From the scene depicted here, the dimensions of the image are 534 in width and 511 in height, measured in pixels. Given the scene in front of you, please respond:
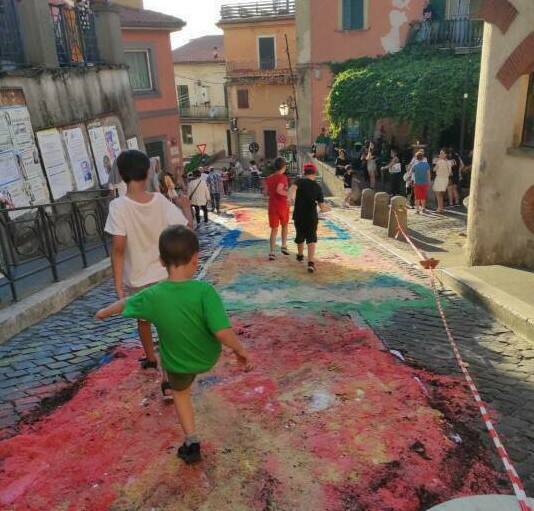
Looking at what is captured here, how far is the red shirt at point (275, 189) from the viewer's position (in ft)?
25.4

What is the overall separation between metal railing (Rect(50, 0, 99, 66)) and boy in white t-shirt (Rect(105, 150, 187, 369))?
875 cm

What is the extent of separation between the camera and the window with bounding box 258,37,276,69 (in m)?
38.4

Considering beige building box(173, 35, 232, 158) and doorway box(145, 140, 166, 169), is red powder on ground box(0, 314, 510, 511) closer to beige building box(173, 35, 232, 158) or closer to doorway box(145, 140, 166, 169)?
doorway box(145, 140, 166, 169)

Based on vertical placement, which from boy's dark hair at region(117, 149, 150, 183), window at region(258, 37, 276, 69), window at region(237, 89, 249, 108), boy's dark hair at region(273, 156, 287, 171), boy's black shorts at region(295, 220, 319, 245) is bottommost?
boy's black shorts at region(295, 220, 319, 245)

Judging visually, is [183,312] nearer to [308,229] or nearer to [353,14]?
[308,229]

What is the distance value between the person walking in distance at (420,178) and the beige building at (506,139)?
16.5 feet

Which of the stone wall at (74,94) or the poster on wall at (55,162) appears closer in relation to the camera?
the stone wall at (74,94)

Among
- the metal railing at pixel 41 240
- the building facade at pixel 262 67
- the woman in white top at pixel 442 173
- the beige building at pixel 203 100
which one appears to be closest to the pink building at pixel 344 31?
the building facade at pixel 262 67

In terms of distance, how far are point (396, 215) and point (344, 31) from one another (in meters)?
16.5

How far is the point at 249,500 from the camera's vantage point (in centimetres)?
291

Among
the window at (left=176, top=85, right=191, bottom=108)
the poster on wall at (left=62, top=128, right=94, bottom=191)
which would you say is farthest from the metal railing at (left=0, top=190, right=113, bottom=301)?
the window at (left=176, top=85, right=191, bottom=108)

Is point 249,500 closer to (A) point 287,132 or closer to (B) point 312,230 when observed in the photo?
(B) point 312,230

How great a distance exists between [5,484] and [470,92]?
16.8m

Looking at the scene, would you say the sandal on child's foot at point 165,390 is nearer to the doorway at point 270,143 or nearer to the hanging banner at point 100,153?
the hanging banner at point 100,153
